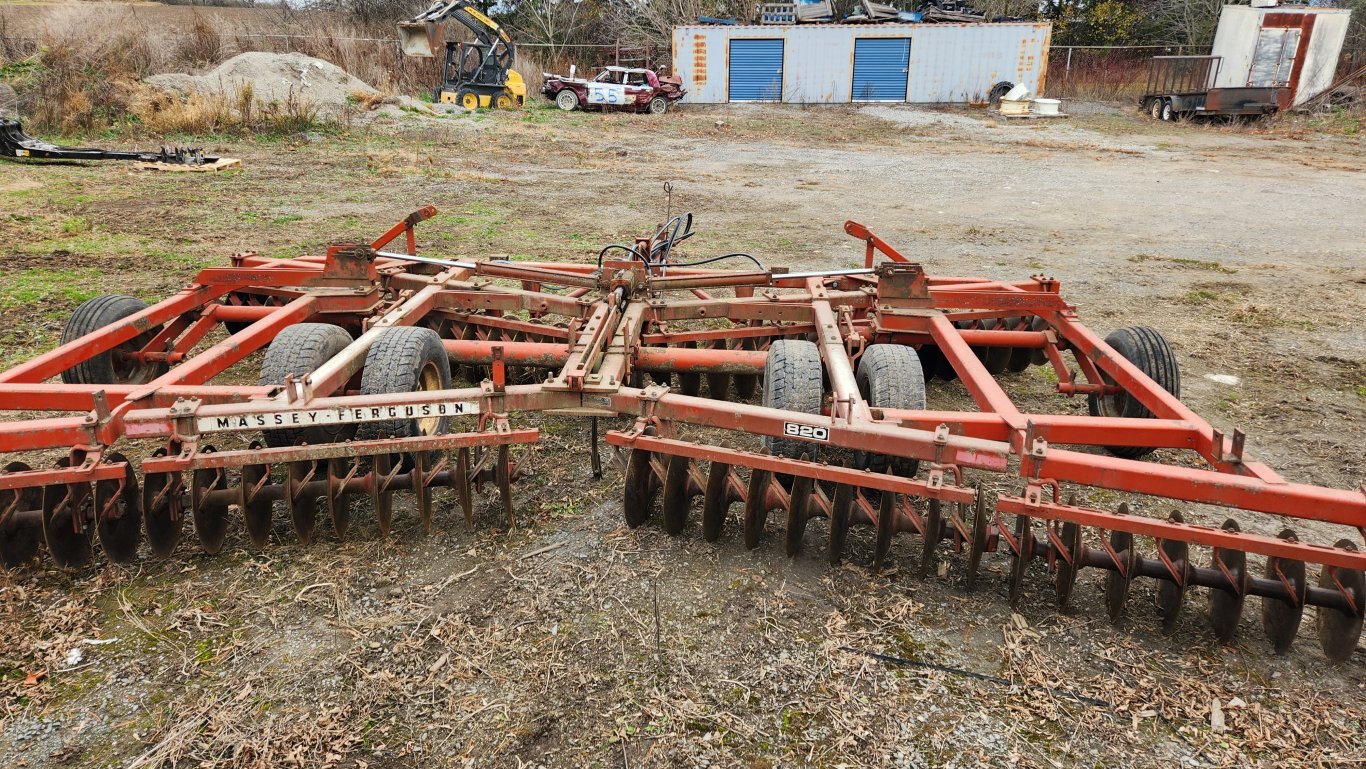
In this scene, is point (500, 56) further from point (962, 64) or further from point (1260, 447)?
point (1260, 447)

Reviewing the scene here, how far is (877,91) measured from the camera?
26.6m

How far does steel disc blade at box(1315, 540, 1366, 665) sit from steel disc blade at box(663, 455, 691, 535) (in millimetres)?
2157

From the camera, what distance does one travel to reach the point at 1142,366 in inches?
156

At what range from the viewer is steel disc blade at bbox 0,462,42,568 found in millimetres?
2828

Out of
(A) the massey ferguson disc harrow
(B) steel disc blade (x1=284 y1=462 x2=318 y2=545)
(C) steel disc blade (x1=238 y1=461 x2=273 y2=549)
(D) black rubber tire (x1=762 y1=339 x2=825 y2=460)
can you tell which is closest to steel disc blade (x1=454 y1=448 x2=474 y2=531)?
(A) the massey ferguson disc harrow

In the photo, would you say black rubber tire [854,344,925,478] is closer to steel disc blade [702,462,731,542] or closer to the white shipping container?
steel disc blade [702,462,731,542]

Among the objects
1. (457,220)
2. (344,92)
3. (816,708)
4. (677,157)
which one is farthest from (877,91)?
(816,708)

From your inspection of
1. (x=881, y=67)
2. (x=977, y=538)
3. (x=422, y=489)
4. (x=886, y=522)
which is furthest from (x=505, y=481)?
(x=881, y=67)

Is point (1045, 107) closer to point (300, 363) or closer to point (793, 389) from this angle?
point (793, 389)

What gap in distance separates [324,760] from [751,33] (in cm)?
2709

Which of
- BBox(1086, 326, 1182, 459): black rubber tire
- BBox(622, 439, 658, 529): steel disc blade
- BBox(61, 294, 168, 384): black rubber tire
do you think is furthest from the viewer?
BBox(61, 294, 168, 384): black rubber tire

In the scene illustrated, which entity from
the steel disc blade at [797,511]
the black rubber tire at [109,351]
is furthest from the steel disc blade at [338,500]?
the black rubber tire at [109,351]

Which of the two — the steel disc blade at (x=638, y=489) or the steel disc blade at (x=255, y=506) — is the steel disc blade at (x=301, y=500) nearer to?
the steel disc blade at (x=255, y=506)

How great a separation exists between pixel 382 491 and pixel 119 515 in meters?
0.93
